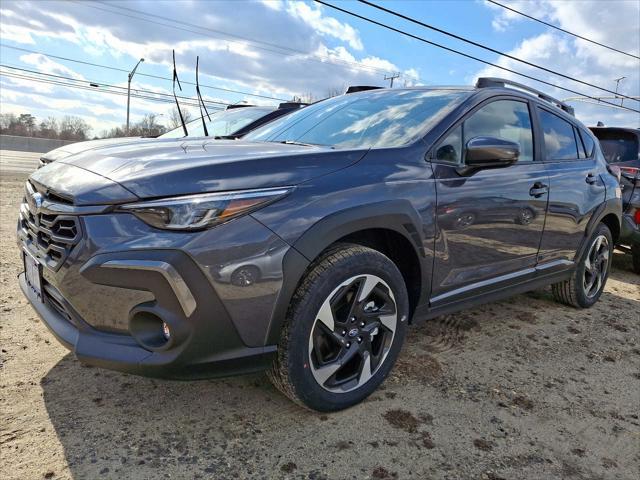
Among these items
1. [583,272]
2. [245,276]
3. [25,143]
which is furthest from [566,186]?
[25,143]

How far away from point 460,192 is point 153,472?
2.12 metres

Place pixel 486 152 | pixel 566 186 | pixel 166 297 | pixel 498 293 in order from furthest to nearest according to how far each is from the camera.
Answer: pixel 566 186
pixel 498 293
pixel 486 152
pixel 166 297

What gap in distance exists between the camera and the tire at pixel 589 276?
14.6ft

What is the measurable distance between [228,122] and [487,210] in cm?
483

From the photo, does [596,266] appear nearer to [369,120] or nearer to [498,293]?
[498,293]

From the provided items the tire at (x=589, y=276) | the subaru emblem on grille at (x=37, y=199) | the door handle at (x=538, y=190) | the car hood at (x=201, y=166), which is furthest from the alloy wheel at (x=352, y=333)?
the tire at (x=589, y=276)

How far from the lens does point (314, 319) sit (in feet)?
7.47

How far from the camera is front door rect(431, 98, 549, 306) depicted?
9.41ft

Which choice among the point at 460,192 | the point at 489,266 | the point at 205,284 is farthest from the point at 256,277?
the point at 489,266

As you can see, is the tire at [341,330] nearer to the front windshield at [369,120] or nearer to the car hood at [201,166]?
the car hood at [201,166]

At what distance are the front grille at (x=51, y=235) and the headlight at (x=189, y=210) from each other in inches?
10.2

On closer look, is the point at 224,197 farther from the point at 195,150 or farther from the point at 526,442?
the point at 526,442

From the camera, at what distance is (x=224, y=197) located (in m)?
2.03

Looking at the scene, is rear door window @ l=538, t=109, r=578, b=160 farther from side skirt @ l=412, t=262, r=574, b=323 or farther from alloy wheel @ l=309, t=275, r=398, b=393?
alloy wheel @ l=309, t=275, r=398, b=393
